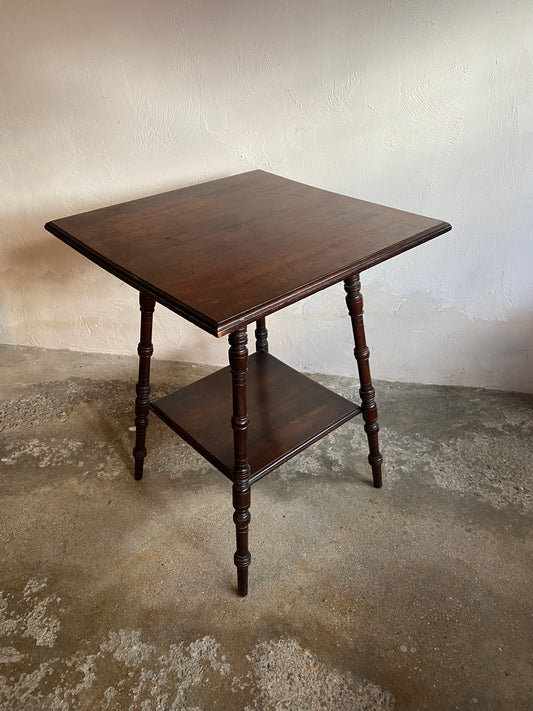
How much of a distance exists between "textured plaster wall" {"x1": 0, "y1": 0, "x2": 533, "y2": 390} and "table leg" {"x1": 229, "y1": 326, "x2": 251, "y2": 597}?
1.18 metres

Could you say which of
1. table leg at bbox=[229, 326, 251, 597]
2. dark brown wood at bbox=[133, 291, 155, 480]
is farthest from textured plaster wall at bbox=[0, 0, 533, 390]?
table leg at bbox=[229, 326, 251, 597]

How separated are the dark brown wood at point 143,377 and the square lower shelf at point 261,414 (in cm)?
6

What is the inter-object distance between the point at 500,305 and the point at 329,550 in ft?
4.22

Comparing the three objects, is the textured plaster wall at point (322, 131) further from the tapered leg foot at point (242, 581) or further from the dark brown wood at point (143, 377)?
the tapered leg foot at point (242, 581)

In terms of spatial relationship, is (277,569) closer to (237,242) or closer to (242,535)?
(242,535)

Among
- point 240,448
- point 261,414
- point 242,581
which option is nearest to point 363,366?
point 261,414

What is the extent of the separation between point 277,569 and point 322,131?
1.63 meters

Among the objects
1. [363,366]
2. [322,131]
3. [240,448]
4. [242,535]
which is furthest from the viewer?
[322,131]

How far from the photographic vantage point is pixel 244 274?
1.51 metres

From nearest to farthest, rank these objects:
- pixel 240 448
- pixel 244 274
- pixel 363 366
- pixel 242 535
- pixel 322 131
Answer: pixel 244 274 → pixel 240 448 → pixel 242 535 → pixel 363 366 → pixel 322 131

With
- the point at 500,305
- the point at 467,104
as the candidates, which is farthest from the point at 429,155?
the point at 500,305

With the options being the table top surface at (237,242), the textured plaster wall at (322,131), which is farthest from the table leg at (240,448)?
the textured plaster wall at (322,131)

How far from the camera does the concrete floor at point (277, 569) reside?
164cm

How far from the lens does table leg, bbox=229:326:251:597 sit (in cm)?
150
